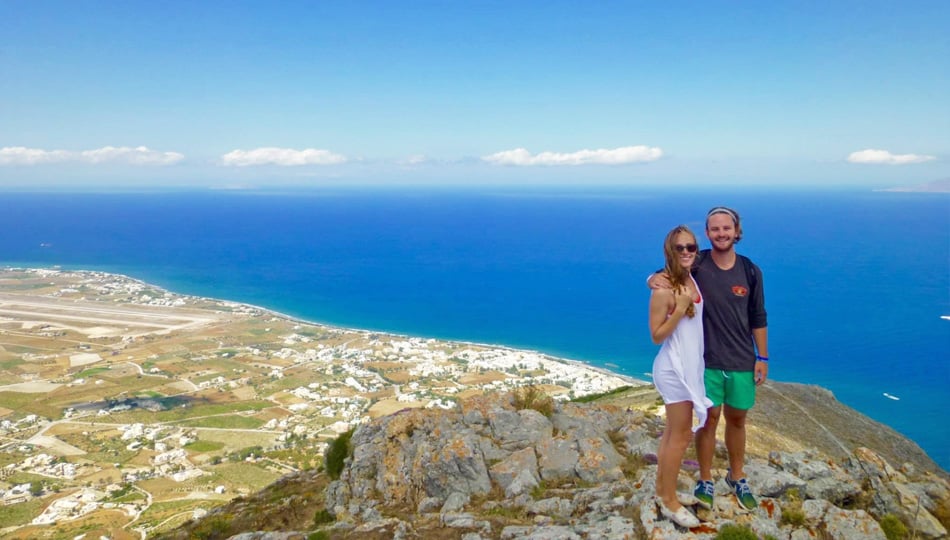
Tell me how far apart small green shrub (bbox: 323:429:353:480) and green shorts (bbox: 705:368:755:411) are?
34.8 ft

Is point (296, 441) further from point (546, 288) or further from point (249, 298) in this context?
point (546, 288)

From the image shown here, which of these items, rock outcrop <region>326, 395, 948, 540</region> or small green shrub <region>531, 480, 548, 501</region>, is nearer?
rock outcrop <region>326, 395, 948, 540</region>

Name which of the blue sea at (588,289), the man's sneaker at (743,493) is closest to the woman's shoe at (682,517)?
the man's sneaker at (743,493)

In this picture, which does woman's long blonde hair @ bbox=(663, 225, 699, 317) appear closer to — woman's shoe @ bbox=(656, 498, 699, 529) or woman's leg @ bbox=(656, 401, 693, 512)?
woman's leg @ bbox=(656, 401, 693, 512)

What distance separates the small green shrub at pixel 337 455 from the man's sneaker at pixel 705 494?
32.4 ft

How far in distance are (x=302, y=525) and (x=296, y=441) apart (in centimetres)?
3445

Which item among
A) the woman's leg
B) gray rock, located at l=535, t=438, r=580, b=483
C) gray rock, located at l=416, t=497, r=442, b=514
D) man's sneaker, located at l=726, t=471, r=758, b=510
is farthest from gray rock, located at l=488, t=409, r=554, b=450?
the woman's leg

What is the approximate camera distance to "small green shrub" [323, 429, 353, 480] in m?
14.3

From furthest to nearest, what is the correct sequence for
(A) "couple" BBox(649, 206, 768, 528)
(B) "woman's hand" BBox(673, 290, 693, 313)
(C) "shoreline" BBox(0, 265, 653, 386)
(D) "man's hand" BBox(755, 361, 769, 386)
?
1. (C) "shoreline" BBox(0, 265, 653, 386)
2. (D) "man's hand" BBox(755, 361, 769, 386)
3. (A) "couple" BBox(649, 206, 768, 528)
4. (B) "woman's hand" BBox(673, 290, 693, 313)

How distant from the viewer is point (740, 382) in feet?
20.9

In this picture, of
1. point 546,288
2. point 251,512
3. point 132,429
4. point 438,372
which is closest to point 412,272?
point 546,288

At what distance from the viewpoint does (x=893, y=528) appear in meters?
7.19

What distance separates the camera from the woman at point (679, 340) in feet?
19.2

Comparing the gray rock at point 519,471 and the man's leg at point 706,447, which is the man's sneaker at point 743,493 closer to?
the man's leg at point 706,447
